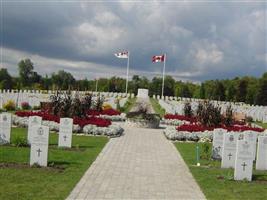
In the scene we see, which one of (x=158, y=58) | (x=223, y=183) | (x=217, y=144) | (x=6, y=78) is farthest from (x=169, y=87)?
(x=223, y=183)

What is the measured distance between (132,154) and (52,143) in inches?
137

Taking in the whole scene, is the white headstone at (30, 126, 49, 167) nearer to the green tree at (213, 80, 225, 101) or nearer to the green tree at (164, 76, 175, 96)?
the green tree at (213, 80, 225, 101)

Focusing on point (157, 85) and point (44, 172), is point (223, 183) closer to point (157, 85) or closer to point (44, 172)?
point (44, 172)

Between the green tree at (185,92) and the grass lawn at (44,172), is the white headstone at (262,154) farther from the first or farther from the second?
the green tree at (185,92)

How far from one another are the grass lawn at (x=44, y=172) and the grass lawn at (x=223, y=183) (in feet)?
10.0

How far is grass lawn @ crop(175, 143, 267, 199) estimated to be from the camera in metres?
9.96

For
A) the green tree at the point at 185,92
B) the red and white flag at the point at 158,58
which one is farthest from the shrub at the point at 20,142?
the green tree at the point at 185,92

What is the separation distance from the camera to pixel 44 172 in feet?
37.2

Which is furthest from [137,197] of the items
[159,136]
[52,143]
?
[159,136]

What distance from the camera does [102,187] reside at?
9.97 meters

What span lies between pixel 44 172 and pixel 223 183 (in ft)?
14.8

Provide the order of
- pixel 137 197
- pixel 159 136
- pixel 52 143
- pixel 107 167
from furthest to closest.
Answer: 1. pixel 159 136
2. pixel 52 143
3. pixel 107 167
4. pixel 137 197

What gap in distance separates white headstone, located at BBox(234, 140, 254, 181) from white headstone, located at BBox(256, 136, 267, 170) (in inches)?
84.0

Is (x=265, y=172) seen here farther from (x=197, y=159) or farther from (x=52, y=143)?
(x=52, y=143)
